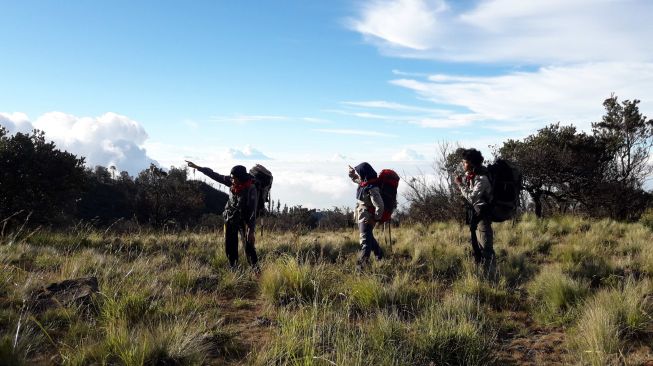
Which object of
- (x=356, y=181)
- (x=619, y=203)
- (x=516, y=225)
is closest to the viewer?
(x=356, y=181)

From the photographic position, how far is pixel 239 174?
25.4ft

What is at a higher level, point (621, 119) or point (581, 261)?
point (621, 119)

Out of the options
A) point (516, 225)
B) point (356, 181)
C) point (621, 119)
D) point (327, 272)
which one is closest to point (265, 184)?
point (356, 181)

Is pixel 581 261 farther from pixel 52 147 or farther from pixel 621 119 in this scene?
pixel 52 147

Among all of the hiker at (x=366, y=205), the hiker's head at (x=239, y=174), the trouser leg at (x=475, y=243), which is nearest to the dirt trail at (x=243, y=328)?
the hiker's head at (x=239, y=174)

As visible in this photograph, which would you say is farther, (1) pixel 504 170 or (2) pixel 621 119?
(2) pixel 621 119

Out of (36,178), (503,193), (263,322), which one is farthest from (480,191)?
(36,178)

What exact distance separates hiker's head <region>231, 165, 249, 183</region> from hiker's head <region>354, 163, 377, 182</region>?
191cm

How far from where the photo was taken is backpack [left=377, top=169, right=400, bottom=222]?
315 inches

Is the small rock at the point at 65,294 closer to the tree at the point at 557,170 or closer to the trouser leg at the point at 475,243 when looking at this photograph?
the trouser leg at the point at 475,243

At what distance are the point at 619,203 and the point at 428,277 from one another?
1161cm

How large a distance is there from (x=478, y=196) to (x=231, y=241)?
4199 millimetres

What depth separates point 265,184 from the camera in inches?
331

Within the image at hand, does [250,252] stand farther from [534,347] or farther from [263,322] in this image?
[534,347]
